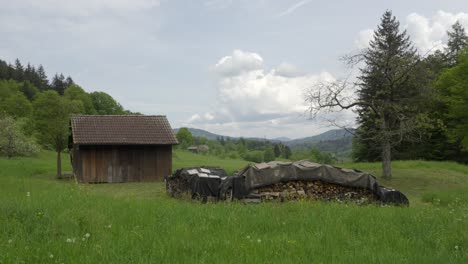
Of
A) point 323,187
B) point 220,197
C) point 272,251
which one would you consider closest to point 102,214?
point 272,251

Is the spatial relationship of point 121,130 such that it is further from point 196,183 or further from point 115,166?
point 196,183

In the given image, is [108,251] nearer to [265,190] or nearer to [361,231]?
[361,231]

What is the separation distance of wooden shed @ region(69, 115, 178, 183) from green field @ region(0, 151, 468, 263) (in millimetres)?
20227

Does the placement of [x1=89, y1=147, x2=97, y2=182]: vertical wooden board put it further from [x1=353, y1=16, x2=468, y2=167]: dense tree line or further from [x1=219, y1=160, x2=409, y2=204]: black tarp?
[x1=353, y1=16, x2=468, y2=167]: dense tree line

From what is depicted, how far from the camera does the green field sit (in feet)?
17.4

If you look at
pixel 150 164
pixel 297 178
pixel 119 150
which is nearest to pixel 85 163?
pixel 119 150

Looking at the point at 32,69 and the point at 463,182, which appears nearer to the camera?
the point at 463,182

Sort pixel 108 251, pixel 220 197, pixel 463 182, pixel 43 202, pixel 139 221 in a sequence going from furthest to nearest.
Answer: pixel 463 182
pixel 220 197
pixel 43 202
pixel 139 221
pixel 108 251

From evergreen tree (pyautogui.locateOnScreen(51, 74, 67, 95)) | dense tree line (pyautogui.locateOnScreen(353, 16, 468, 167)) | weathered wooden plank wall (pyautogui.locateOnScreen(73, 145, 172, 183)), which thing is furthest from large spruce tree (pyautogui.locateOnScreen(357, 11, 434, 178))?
evergreen tree (pyautogui.locateOnScreen(51, 74, 67, 95))

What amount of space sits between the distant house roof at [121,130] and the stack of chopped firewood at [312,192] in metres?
14.0

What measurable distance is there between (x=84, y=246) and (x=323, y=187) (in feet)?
45.5

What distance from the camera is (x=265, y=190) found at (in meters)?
17.3

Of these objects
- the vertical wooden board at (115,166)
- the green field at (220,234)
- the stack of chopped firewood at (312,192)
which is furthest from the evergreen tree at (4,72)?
the green field at (220,234)

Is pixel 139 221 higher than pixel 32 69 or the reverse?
the reverse
